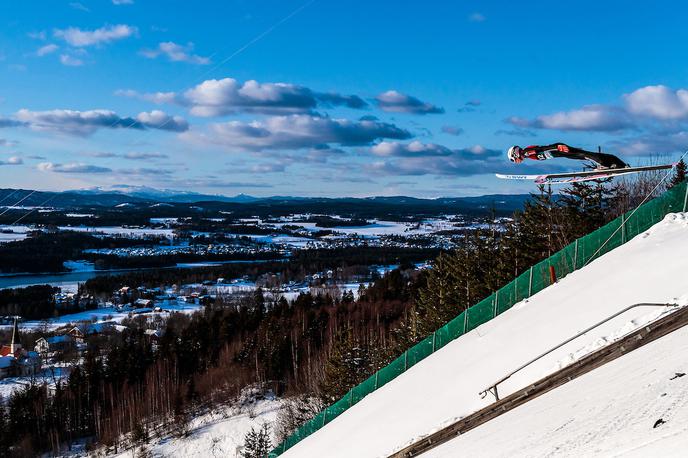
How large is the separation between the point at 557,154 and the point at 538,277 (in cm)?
628

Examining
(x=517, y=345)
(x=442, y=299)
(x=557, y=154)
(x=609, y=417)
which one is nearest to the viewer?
(x=609, y=417)

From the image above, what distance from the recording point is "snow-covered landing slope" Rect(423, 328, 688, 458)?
18.7 feet

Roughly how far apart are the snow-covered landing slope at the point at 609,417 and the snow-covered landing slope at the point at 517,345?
167cm

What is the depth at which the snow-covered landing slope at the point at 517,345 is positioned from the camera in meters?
12.0

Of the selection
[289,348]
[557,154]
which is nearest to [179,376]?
[289,348]

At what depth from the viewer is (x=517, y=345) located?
14.7m

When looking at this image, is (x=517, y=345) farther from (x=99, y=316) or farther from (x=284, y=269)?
(x=284, y=269)

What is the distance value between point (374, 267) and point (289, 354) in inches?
3752

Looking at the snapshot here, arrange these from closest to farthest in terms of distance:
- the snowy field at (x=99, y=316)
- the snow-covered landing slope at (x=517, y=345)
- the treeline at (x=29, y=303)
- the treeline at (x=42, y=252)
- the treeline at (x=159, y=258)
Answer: the snow-covered landing slope at (x=517, y=345) → the snowy field at (x=99, y=316) → the treeline at (x=29, y=303) → the treeline at (x=42, y=252) → the treeline at (x=159, y=258)

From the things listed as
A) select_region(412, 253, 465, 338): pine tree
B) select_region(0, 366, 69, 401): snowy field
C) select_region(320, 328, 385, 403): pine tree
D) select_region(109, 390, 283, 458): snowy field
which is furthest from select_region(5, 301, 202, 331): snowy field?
select_region(412, 253, 465, 338): pine tree

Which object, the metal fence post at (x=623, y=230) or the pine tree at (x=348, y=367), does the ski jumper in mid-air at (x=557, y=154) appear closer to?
the metal fence post at (x=623, y=230)

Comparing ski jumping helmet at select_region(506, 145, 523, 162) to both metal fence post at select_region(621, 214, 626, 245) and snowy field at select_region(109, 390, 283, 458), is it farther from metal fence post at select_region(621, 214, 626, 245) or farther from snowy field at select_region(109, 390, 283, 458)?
snowy field at select_region(109, 390, 283, 458)

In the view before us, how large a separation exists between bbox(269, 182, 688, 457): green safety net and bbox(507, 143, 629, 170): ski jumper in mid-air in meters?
4.91

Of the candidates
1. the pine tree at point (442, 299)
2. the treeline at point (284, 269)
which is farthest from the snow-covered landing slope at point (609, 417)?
the treeline at point (284, 269)
